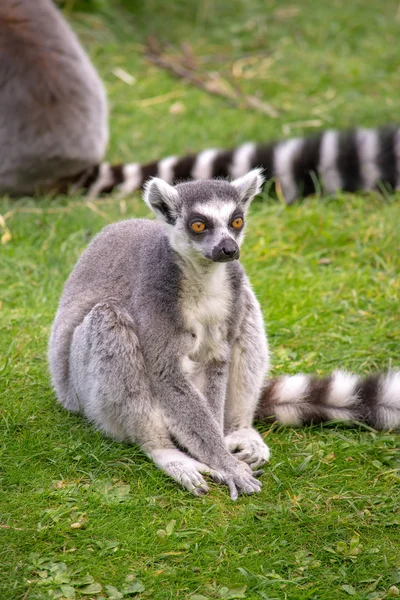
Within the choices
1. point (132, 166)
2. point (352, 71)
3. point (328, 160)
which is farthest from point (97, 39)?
point (328, 160)

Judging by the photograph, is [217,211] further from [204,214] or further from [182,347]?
[182,347]

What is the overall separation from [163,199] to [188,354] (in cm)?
73

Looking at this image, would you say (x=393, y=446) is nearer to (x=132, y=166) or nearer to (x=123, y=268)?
(x=123, y=268)

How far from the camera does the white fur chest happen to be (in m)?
3.89

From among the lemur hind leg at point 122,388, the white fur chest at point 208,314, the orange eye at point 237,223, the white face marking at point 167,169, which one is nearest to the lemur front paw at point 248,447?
the lemur hind leg at point 122,388

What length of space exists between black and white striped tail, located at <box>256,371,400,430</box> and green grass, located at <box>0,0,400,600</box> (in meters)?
0.08

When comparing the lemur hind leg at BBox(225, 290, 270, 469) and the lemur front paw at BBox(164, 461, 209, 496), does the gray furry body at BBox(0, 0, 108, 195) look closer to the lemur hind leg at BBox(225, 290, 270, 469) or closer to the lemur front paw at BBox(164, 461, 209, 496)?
the lemur hind leg at BBox(225, 290, 270, 469)

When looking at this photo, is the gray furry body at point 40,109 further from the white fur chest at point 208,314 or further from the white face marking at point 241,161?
the white fur chest at point 208,314

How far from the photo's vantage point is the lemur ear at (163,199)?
3.85m

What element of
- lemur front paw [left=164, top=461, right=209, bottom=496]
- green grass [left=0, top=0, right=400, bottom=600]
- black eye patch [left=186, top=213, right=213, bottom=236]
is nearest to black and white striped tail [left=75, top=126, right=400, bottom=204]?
green grass [left=0, top=0, right=400, bottom=600]

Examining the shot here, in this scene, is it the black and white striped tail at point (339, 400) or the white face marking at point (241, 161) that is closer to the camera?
the black and white striped tail at point (339, 400)

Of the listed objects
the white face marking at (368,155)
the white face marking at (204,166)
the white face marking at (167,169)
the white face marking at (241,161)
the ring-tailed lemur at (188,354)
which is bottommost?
the white face marking at (167,169)

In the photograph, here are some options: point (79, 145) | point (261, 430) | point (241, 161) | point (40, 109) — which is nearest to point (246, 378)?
point (261, 430)

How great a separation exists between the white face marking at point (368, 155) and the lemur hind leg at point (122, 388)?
3.46 meters
